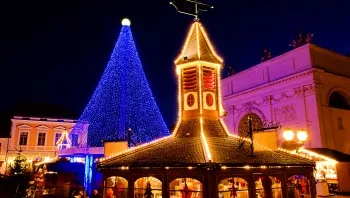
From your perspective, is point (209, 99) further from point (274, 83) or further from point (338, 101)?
point (338, 101)

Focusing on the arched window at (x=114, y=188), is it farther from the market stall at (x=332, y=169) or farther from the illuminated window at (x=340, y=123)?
the illuminated window at (x=340, y=123)

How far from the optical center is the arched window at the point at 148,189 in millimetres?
10930

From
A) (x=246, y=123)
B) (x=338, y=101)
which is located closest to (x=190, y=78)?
(x=338, y=101)

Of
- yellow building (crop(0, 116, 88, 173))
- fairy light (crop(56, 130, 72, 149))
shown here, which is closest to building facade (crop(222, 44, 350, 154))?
fairy light (crop(56, 130, 72, 149))

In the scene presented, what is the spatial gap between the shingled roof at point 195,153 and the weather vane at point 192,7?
18.7ft

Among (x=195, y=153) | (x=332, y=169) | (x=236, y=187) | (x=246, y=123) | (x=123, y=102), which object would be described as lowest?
(x=236, y=187)

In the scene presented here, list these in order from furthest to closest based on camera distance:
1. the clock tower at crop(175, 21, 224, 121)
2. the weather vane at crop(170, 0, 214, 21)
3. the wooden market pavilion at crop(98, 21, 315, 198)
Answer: the weather vane at crop(170, 0, 214, 21) < the clock tower at crop(175, 21, 224, 121) < the wooden market pavilion at crop(98, 21, 315, 198)

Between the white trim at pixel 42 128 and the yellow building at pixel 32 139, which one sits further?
the white trim at pixel 42 128

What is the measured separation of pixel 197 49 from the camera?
14.2 metres

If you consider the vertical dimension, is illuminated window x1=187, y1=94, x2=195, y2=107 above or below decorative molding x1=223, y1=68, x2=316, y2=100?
below

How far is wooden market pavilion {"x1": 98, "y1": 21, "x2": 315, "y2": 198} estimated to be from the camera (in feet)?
33.3

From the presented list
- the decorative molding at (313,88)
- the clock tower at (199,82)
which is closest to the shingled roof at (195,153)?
the clock tower at (199,82)

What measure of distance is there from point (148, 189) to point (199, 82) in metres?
5.50

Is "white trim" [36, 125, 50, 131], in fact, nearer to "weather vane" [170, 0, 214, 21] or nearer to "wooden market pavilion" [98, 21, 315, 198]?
"wooden market pavilion" [98, 21, 315, 198]
